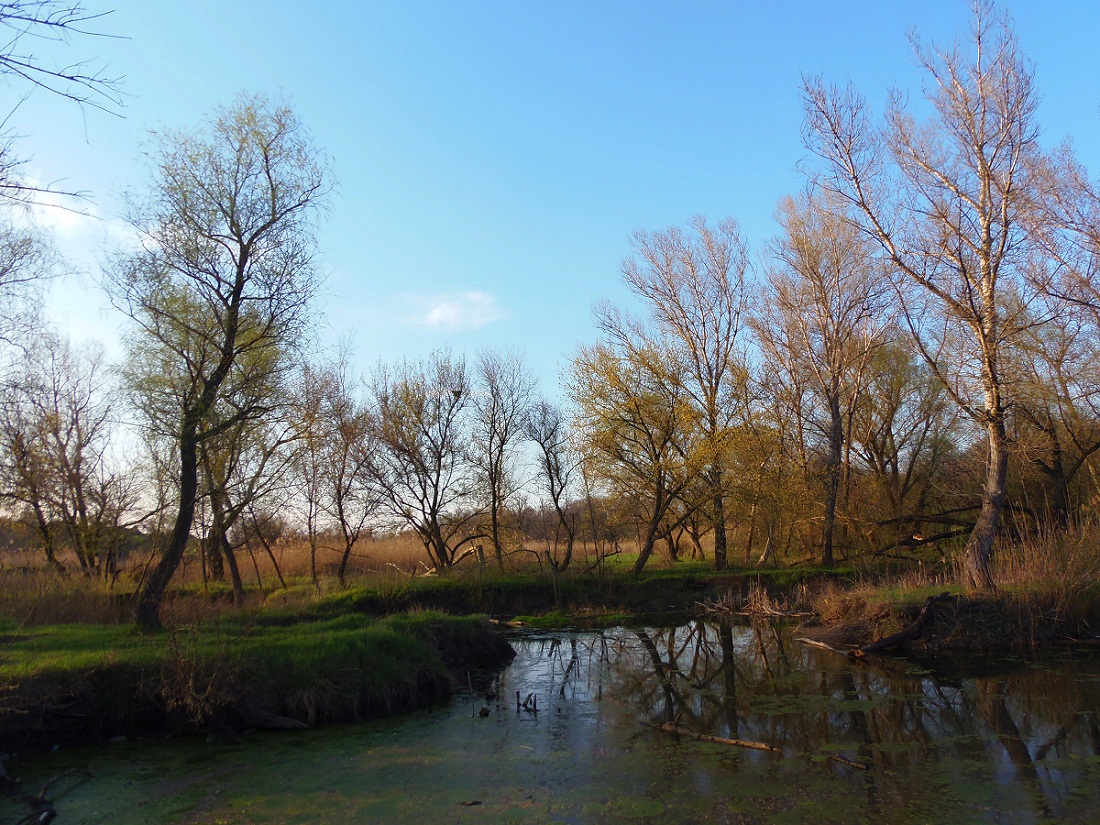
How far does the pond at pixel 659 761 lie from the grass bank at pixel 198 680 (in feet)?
1.40

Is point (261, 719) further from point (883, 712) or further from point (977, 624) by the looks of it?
point (977, 624)

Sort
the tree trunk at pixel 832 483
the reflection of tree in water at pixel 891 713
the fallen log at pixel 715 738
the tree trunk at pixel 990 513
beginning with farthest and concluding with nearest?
the tree trunk at pixel 832 483, the tree trunk at pixel 990 513, the fallen log at pixel 715 738, the reflection of tree in water at pixel 891 713

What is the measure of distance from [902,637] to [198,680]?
12.6m

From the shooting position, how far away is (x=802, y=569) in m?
24.5

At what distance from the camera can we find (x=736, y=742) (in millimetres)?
8414

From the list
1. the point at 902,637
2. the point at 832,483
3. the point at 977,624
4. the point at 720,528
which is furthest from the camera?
the point at 720,528

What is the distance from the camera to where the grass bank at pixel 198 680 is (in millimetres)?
8969

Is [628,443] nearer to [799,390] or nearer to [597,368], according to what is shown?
[597,368]

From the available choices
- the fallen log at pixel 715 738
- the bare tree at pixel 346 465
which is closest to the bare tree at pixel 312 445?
the bare tree at pixel 346 465

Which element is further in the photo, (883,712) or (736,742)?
(883,712)

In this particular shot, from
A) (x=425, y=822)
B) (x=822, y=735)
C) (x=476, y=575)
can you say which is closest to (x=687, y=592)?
(x=476, y=575)

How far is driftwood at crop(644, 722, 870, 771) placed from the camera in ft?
25.1

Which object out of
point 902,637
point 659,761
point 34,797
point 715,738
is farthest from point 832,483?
point 34,797

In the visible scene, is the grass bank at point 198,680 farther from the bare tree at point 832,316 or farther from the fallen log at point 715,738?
the bare tree at point 832,316
